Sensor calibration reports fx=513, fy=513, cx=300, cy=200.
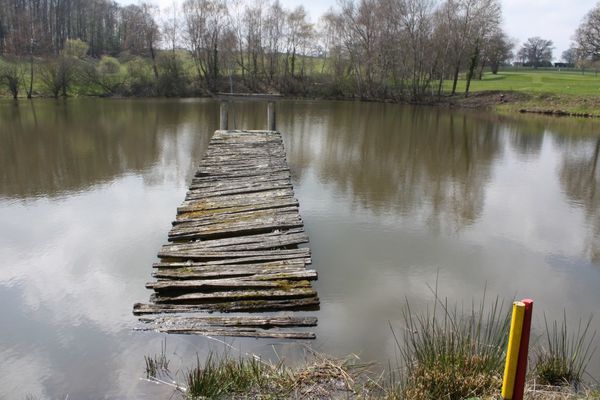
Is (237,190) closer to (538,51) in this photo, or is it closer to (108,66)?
(108,66)

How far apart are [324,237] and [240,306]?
325 centimetres

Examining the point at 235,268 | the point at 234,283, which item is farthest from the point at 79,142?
the point at 234,283

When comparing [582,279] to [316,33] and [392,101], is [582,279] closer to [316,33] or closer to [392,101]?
[392,101]

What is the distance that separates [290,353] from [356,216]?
16.2ft

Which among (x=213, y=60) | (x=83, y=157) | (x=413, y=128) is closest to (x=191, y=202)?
(x=83, y=157)

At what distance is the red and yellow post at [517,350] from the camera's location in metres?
2.55

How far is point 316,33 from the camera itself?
45.9m

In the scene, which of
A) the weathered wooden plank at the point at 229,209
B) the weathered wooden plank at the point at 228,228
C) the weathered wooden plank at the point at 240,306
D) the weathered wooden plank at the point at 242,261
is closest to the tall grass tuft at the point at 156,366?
the weathered wooden plank at the point at 240,306

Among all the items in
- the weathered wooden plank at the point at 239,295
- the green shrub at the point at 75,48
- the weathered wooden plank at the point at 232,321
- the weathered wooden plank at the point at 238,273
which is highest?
the green shrub at the point at 75,48

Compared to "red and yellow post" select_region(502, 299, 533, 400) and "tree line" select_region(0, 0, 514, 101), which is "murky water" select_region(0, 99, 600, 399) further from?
"tree line" select_region(0, 0, 514, 101)

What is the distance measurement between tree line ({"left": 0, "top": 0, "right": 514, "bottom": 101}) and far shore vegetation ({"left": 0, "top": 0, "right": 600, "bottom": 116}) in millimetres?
89

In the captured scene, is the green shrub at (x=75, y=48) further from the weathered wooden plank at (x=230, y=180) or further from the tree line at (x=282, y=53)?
the weathered wooden plank at (x=230, y=180)

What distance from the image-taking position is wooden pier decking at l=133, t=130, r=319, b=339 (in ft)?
16.4

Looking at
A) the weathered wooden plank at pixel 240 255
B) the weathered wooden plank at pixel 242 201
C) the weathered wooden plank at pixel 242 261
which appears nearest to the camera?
the weathered wooden plank at pixel 242 261
